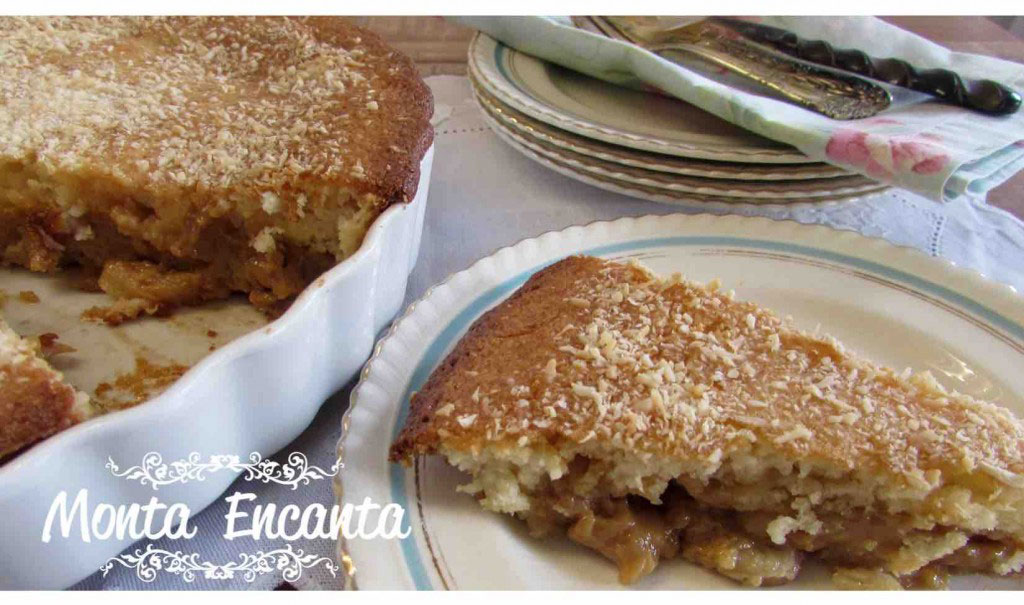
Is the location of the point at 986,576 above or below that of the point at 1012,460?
below

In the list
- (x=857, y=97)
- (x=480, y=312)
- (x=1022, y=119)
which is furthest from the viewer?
(x=857, y=97)

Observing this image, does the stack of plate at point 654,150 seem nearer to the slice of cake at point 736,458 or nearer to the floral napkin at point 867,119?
the floral napkin at point 867,119

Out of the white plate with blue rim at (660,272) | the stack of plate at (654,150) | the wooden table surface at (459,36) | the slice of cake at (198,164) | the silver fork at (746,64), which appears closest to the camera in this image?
the white plate with blue rim at (660,272)

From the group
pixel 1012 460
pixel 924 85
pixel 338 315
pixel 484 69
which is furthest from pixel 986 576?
pixel 484 69

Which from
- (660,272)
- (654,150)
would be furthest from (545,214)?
(660,272)

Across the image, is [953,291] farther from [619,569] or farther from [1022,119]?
[619,569]

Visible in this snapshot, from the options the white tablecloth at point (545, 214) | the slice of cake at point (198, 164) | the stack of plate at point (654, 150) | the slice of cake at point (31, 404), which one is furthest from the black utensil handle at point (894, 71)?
the slice of cake at point (31, 404)

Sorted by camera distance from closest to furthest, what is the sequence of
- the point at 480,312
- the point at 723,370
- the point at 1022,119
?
1. the point at 723,370
2. the point at 480,312
3. the point at 1022,119
